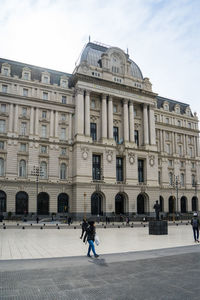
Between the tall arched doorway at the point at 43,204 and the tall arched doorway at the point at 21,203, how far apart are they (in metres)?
2.52

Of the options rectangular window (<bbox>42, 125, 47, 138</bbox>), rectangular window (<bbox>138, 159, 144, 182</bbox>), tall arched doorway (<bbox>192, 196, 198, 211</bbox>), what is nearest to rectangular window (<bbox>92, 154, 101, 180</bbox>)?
rectangular window (<bbox>138, 159, 144, 182</bbox>)

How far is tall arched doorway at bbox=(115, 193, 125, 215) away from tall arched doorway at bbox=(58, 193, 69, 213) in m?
10.8

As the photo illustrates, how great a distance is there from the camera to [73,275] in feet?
32.1

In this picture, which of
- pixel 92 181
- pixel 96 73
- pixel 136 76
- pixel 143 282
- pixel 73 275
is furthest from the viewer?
pixel 136 76

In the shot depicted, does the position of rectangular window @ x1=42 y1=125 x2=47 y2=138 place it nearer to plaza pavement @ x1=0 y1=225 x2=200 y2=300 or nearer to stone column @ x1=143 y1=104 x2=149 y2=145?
Answer: stone column @ x1=143 y1=104 x2=149 y2=145

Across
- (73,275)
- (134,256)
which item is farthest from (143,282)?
(134,256)

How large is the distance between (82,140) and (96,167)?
6.84 m

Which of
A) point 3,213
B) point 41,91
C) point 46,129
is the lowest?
point 3,213

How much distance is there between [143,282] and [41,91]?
53.2 metres

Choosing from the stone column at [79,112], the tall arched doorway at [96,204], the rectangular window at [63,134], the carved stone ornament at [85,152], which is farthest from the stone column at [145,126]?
the rectangular window at [63,134]

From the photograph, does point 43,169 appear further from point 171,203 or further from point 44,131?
point 171,203

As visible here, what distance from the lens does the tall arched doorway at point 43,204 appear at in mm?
52531

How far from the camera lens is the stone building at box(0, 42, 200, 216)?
52.6m

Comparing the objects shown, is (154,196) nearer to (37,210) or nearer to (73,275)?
(37,210)
